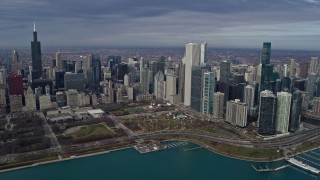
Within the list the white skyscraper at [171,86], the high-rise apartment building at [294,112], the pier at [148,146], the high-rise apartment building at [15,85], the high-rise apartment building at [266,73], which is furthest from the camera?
the white skyscraper at [171,86]

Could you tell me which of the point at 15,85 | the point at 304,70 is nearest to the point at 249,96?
the point at 304,70

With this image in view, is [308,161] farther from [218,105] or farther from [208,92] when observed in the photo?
[208,92]

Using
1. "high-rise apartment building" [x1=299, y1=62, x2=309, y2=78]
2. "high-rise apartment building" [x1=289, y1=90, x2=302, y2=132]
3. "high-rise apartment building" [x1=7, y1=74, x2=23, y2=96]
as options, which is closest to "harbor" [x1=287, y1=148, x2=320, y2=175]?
"high-rise apartment building" [x1=289, y1=90, x2=302, y2=132]

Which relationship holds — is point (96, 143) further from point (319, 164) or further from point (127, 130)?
point (319, 164)

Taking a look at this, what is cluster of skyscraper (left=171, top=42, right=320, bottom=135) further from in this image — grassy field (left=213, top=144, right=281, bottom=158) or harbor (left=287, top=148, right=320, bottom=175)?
harbor (left=287, top=148, right=320, bottom=175)

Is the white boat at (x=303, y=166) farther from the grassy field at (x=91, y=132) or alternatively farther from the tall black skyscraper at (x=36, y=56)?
the tall black skyscraper at (x=36, y=56)

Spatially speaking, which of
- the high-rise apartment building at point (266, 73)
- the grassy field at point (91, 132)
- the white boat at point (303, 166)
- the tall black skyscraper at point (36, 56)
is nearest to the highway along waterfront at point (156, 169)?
the white boat at point (303, 166)

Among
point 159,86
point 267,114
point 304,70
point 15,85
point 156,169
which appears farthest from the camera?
point 304,70
